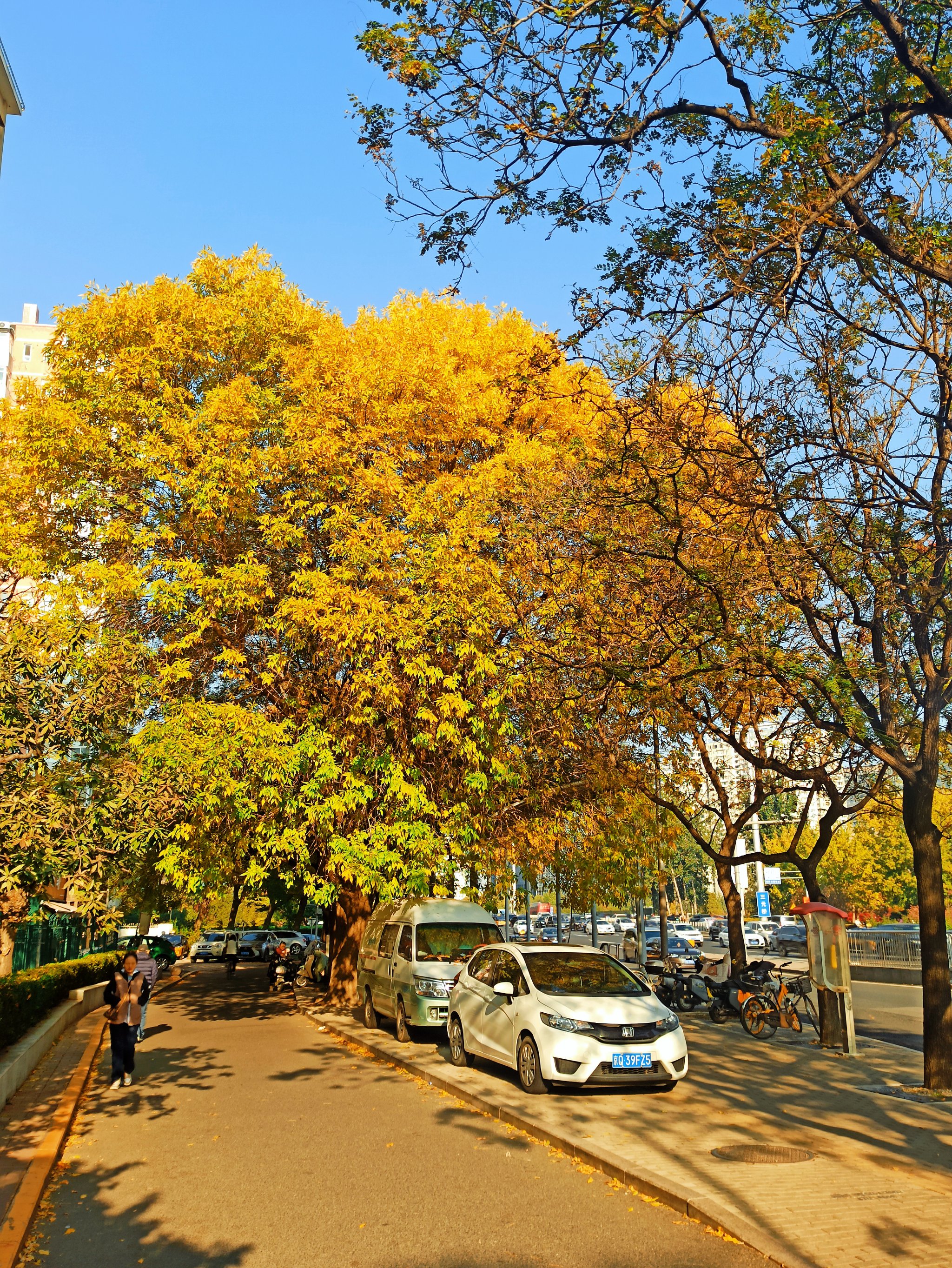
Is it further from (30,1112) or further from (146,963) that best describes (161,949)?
(30,1112)

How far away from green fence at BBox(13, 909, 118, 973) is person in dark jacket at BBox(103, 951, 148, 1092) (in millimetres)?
4214

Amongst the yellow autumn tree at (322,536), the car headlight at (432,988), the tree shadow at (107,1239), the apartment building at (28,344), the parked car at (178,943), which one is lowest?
the parked car at (178,943)

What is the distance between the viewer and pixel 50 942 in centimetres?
2297

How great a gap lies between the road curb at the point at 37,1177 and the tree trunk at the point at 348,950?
9330 millimetres

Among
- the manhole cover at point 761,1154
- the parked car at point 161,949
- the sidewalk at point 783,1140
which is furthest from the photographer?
the parked car at point 161,949

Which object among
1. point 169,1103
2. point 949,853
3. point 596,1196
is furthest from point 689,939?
point 596,1196

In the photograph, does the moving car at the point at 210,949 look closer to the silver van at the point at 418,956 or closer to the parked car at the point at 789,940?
the parked car at the point at 789,940

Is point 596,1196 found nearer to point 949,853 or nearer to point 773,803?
point 773,803

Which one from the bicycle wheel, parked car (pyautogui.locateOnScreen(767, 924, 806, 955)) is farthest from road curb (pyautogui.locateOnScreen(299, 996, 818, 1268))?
parked car (pyautogui.locateOnScreen(767, 924, 806, 955))

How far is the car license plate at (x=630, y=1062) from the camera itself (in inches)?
402

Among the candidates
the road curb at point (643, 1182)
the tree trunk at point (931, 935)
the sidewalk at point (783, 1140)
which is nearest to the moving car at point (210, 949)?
the sidewalk at point (783, 1140)

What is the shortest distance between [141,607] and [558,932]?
19.7 meters

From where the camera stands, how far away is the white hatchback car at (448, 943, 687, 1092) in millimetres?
10234

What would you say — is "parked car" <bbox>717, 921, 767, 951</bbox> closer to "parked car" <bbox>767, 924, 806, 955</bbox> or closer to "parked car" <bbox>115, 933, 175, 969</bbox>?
"parked car" <bbox>767, 924, 806, 955</bbox>
